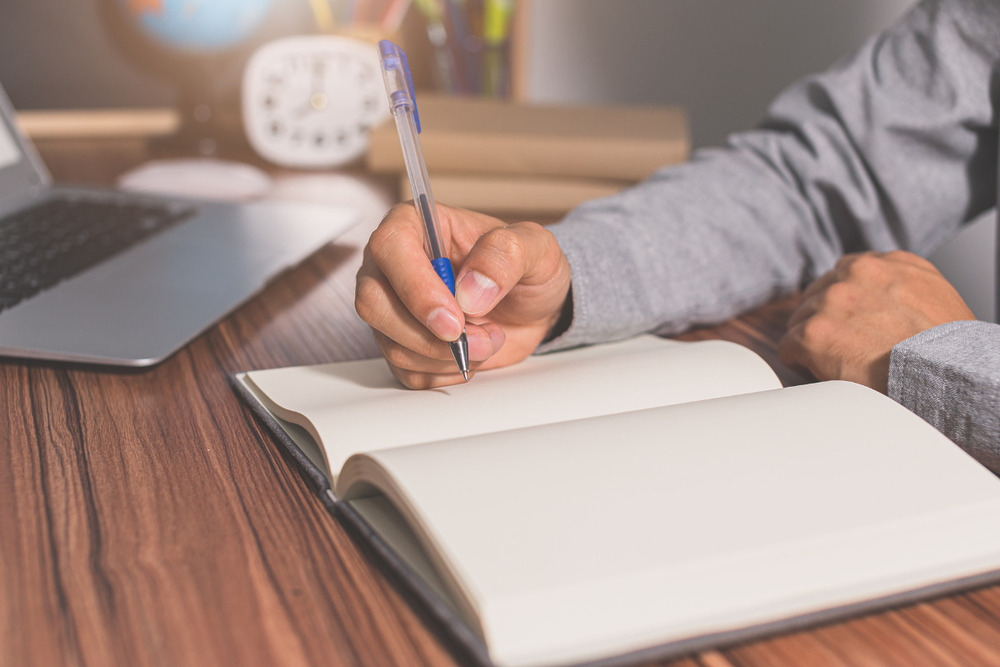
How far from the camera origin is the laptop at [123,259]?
20.9 inches

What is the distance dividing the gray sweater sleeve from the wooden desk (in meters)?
0.34

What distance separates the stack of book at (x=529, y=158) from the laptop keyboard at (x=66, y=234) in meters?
0.28

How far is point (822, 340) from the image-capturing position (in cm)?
52

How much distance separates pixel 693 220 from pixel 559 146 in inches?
11.7

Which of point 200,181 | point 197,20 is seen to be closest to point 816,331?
point 200,181

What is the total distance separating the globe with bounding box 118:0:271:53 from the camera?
48.9 inches

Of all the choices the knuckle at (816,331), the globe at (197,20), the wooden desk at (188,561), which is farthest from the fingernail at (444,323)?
the globe at (197,20)

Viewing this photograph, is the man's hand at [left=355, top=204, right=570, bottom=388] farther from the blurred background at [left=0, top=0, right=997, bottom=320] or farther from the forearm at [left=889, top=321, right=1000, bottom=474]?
the blurred background at [left=0, top=0, right=997, bottom=320]

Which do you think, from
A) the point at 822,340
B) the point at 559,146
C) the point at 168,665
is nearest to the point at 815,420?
the point at 822,340

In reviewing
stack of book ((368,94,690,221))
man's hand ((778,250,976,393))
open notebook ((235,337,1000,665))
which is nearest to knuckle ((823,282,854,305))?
man's hand ((778,250,976,393))

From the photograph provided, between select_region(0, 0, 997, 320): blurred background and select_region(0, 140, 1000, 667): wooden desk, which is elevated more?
select_region(0, 0, 997, 320): blurred background

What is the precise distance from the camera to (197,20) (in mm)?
1255

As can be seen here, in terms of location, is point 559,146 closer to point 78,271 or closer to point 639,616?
point 78,271

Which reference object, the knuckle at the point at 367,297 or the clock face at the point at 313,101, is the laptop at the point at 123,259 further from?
the clock face at the point at 313,101
